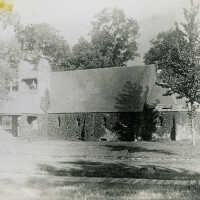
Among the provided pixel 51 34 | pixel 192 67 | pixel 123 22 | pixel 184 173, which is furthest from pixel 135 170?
pixel 51 34

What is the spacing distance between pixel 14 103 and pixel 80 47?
20070 millimetres

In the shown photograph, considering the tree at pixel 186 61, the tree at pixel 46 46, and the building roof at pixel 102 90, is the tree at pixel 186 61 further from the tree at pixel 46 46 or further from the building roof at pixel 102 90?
the tree at pixel 46 46

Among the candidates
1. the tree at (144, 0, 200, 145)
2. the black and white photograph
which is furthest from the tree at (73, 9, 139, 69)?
the tree at (144, 0, 200, 145)

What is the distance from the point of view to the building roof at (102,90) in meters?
30.4

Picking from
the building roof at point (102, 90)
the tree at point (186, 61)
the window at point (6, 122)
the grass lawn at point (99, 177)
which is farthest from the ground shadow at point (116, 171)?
the window at point (6, 122)

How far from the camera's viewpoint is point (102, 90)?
32.3 meters

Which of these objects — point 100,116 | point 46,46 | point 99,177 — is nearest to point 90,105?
point 100,116

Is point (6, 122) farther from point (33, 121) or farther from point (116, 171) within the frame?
point (116, 171)

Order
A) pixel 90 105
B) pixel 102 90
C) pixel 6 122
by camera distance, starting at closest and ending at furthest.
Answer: pixel 90 105 → pixel 102 90 → pixel 6 122

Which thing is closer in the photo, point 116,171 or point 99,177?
point 99,177

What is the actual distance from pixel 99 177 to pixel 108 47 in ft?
135

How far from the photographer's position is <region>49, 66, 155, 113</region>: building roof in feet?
99.6

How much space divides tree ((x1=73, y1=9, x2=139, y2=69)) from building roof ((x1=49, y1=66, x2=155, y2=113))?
13.4 m

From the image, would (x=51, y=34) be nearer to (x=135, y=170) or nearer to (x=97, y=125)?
(x=97, y=125)
